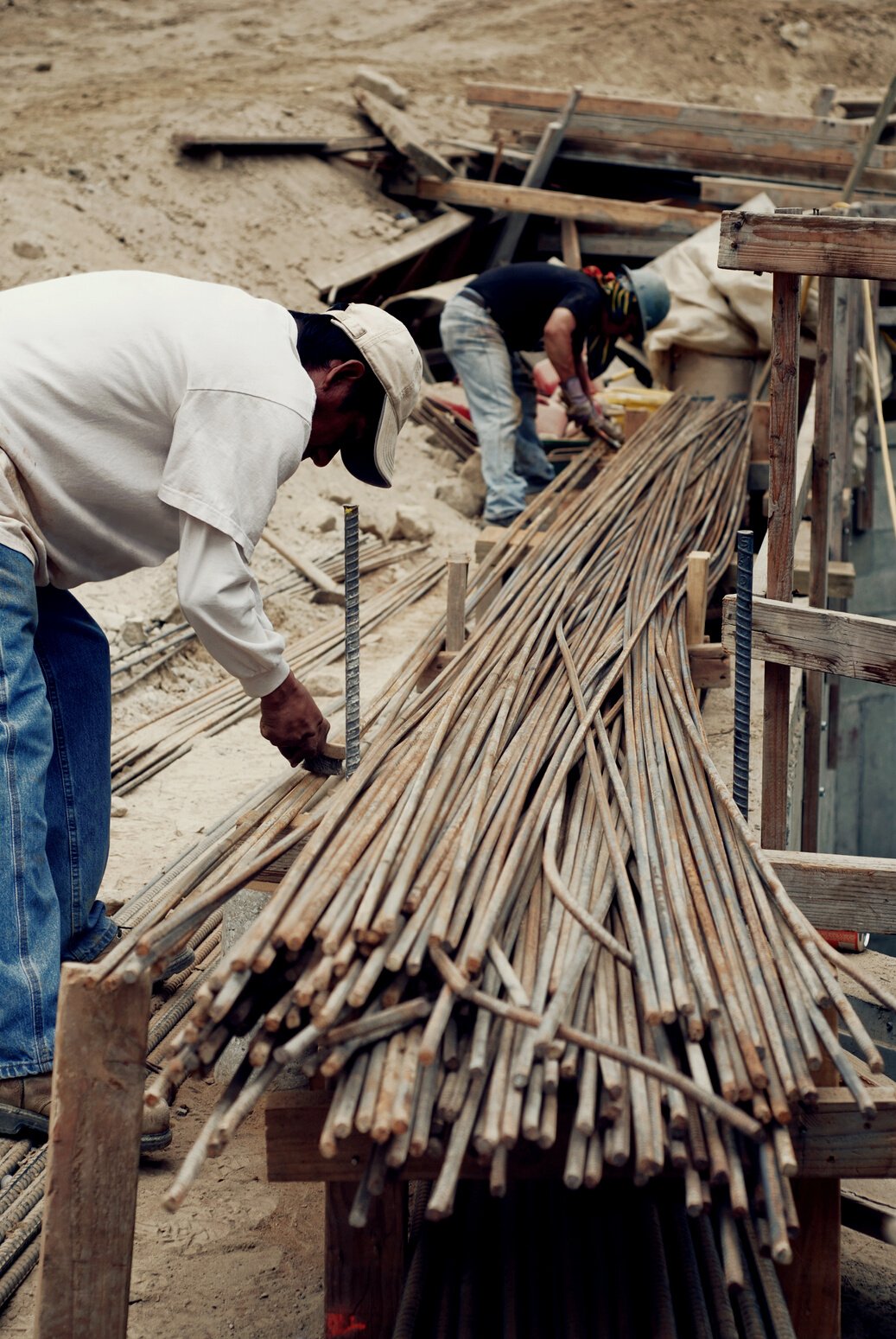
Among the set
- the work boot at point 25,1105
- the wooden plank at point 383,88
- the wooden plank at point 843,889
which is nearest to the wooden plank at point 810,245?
the wooden plank at point 843,889

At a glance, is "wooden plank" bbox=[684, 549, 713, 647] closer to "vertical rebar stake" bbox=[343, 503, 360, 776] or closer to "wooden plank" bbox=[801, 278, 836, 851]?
"wooden plank" bbox=[801, 278, 836, 851]

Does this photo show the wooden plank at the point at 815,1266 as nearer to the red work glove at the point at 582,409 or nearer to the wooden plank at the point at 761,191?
the red work glove at the point at 582,409

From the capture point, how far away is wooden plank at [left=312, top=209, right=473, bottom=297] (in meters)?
10.0

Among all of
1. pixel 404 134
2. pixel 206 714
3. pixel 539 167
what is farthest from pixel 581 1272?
pixel 404 134

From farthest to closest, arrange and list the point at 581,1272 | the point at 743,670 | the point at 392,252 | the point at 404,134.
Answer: the point at 404,134 < the point at 392,252 < the point at 743,670 < the point at 581,1272

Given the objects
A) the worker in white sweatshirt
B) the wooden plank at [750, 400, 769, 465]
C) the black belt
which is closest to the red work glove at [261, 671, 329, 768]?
the worker in white sweatshirt

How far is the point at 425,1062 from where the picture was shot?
5.19 feet

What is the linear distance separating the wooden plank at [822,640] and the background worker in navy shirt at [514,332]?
347 cm

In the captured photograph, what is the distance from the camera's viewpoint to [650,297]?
6832 millimetres

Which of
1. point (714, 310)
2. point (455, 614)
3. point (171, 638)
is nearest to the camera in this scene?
point (455, 614)

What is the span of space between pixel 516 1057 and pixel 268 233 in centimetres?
998

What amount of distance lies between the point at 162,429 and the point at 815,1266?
76.9 inches

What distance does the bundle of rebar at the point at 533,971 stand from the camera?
1557mm

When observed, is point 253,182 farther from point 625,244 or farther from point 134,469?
point 134,469
